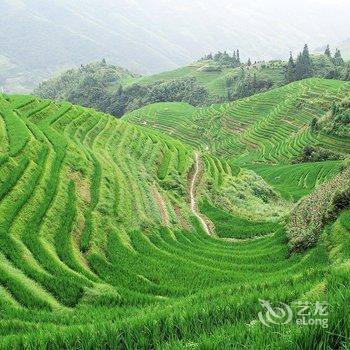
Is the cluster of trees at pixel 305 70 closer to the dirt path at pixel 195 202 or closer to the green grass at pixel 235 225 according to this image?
the dirt path at pixel 195 202

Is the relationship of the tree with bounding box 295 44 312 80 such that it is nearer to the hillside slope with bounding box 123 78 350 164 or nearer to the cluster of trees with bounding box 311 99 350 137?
the hillside slope with bounding box 123 78 350 164

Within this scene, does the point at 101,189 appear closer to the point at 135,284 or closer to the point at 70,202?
the point at 70,202

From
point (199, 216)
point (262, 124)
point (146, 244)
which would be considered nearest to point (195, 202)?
point (199, 216)

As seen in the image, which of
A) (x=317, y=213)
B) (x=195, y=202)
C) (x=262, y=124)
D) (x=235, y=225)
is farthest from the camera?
(x=262, y=124)

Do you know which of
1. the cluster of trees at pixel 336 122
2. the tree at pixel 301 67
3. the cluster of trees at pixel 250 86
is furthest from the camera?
the cluster of trees at pixel 250 86

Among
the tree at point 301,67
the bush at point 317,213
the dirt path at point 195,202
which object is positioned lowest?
the dirt path at point 195,202

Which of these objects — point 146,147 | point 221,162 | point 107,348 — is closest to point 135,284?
point 107,348

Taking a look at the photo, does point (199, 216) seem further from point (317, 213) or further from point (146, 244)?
point (317, 213)

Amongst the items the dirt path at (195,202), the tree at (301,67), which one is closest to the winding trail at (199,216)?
the dirt path at (195,202)
